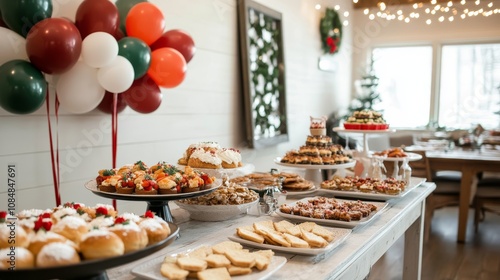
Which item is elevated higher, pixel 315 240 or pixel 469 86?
pixel 469 86

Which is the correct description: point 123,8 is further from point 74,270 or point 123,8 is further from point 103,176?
point 74,270

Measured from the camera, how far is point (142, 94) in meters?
2.46

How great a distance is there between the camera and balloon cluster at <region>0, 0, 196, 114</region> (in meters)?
1.87

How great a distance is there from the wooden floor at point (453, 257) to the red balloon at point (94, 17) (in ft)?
8.41

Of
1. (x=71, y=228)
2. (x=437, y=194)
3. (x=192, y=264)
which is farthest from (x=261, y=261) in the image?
(x=437, y=194)

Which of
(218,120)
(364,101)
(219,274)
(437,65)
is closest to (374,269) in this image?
(218,120)

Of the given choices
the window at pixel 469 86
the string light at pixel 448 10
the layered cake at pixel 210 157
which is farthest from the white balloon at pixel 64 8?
the window at pixel 469 86

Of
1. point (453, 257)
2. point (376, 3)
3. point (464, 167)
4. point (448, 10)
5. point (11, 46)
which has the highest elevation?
point (376, 3)

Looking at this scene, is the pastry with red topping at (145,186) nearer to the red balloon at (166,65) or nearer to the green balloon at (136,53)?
the green balloon at (136,53)

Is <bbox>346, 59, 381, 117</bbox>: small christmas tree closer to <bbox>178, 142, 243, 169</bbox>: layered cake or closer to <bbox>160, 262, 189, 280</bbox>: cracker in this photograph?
<bbox>178, 142, 243, 169</bbox>: layered cake

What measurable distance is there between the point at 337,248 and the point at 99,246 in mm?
786

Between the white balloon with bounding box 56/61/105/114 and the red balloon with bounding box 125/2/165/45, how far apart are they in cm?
36

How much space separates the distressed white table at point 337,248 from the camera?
1.24 meters

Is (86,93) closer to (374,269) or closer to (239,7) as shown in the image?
(239,7)
